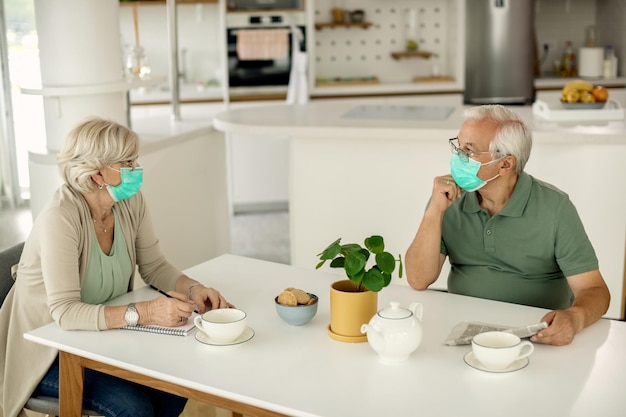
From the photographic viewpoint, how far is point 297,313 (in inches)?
75.5

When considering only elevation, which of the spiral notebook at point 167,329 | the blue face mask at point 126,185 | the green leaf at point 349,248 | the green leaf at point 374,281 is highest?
the blue face mask at point 126,185

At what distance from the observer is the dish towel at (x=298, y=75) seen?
20.0ft

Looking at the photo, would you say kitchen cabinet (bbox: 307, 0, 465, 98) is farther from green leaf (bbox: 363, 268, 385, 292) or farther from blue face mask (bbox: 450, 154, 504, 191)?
green leaf (bbox: 363, 268, 385, 292)

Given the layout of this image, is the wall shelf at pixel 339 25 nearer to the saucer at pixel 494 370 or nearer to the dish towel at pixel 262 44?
the dish towel at pixel 262 44

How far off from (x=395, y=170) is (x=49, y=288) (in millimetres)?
2190

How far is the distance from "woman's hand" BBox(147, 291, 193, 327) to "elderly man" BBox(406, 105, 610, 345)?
64cm

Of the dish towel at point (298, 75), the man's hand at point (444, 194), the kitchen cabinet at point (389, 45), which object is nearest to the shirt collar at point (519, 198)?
the man's hand at point (444, 194)

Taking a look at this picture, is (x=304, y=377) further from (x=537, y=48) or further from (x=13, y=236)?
(x=537, y=48)

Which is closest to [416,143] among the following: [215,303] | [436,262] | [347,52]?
[436,262]

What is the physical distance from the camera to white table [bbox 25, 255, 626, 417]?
1547 millimetres

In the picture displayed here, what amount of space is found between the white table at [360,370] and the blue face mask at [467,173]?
0.33 metres

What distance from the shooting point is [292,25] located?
20.1 ft

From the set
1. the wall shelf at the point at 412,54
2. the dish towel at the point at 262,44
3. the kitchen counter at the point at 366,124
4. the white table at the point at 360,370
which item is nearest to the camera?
the white table at the point at 360,370

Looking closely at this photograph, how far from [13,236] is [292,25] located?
2473 mm
